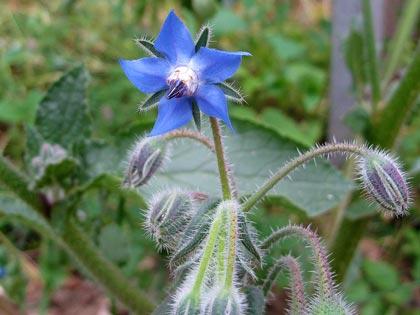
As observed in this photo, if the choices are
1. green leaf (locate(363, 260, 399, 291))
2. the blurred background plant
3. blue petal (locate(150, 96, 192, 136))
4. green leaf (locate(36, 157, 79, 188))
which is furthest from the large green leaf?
green leaf (locate(363, 260, 399, 291))

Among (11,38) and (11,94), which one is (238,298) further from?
(11,38)

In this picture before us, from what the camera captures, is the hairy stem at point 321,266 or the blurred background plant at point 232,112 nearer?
the hairy stem at point 321,266

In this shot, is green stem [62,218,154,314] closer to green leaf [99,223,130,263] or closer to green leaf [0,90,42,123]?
green leaf [99,223,130,263]

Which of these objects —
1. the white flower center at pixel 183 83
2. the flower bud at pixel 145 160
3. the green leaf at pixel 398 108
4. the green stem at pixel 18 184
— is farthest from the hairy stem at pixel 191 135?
the green leaf at pixel 398 108

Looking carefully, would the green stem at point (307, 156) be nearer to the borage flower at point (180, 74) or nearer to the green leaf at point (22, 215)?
the borage flower at point (180, 74)

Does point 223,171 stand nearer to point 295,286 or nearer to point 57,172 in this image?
point 295,286
